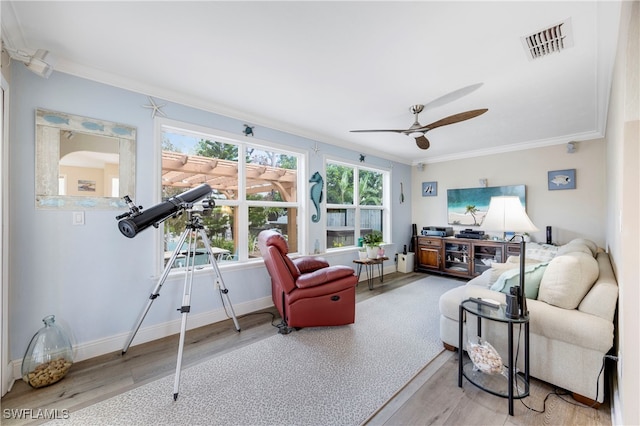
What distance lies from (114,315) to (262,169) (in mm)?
2242

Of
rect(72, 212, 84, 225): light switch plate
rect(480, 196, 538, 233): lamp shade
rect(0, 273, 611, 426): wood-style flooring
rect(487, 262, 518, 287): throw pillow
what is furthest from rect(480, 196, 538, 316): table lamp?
rect(72, 212, 84, 225): light switch plate

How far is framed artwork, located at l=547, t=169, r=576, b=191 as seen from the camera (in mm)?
4074

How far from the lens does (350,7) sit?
156 cm

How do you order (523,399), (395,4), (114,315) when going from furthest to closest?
(114,315), (523,399), (395,4)

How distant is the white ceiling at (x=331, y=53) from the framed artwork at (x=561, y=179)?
1091 millimetres

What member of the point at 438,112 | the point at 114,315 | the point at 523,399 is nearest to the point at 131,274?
the point at 114,315

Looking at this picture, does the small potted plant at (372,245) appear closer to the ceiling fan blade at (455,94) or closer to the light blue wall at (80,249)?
the ceiling fan blade at (455,94)

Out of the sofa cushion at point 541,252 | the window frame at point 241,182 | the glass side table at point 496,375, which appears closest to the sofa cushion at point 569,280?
the glass side table at point 496,375

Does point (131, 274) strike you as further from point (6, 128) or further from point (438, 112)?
point (438, 112)

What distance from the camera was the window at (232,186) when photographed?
2875 mm

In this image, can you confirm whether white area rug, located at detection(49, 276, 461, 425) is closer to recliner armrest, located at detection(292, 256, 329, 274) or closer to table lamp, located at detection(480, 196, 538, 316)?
recliner armrest, located at detection(292, 256, 329, 274)

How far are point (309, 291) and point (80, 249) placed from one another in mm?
2038

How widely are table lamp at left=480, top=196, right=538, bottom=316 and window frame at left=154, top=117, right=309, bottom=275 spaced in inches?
99.2

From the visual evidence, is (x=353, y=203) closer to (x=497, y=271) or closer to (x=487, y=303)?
(x=497, y=271)
